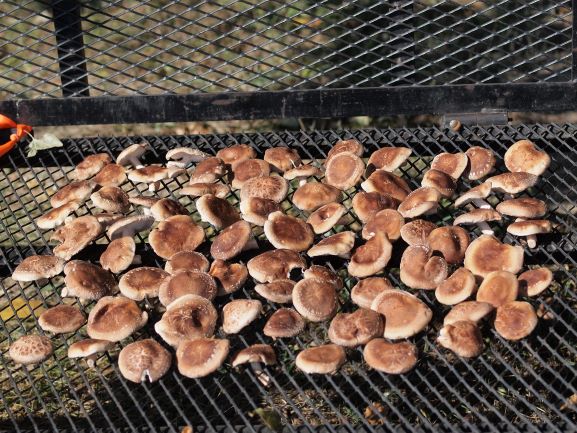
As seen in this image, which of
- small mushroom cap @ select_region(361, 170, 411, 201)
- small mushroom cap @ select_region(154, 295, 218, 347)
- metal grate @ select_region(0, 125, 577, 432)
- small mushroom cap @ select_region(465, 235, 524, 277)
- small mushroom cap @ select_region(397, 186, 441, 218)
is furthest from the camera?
small mushroom cap @ select_region(361, 170, 411, 201)

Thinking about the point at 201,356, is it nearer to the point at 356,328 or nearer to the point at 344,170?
the point at 356,328

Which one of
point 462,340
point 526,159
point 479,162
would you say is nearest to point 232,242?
point 462,340

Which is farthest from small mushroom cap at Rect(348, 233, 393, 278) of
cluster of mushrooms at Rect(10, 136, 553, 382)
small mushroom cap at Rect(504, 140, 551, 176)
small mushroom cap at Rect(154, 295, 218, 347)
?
small mushroom cap at Rect(504, 140, 551, 176)

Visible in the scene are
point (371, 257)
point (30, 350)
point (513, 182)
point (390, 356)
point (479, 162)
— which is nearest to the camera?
point (390, 356)

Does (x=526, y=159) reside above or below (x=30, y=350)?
above

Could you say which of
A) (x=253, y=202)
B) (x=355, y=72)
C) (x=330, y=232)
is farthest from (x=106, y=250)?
(x=355, y=72)

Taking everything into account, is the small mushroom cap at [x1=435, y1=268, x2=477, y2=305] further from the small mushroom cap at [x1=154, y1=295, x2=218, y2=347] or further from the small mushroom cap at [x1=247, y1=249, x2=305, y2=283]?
the small mushroom cap at [x1=154, y1=295, x2=218, y2=347]
